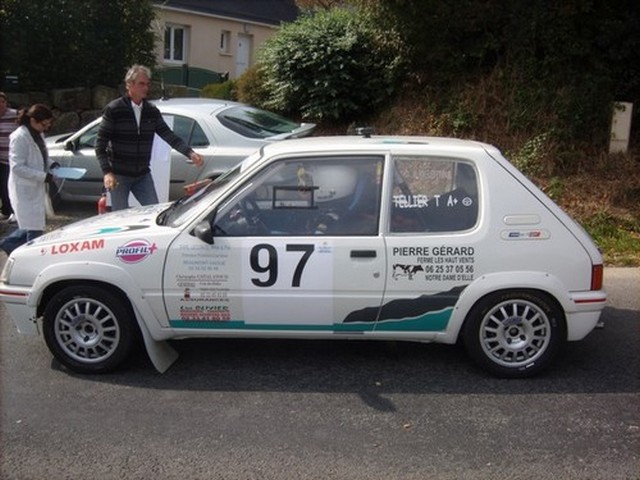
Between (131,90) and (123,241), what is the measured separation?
2187mm

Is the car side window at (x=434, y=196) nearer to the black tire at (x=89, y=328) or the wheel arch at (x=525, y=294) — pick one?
the wheel arch at (x=525, y=294)

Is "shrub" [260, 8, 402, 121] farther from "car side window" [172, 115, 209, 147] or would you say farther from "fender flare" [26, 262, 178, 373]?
"fender flare" [26, 262, 178, 373]

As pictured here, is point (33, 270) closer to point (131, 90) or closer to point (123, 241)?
point (123, 241)

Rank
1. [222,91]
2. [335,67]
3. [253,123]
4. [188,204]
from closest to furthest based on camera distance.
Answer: [188,204] < [253,123] < [335,67] < [222,91]

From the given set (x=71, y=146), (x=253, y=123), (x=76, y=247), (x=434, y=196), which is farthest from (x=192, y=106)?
(x=434, y=196)

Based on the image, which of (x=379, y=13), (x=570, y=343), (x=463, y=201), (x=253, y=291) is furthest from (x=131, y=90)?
(x=379, y=13)

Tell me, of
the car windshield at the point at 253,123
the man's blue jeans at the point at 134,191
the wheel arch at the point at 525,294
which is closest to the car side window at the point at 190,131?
the car windshield at the point at 253,123

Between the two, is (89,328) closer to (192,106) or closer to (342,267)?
(342,267)

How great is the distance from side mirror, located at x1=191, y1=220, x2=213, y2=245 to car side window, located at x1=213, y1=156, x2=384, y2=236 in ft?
0.30

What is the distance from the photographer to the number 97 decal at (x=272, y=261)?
4.60 metres

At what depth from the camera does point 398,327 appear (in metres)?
4.67

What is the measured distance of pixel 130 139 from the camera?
6.50 m

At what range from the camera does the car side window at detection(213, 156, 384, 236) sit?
15.3 ft

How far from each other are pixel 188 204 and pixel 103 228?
585 mm
